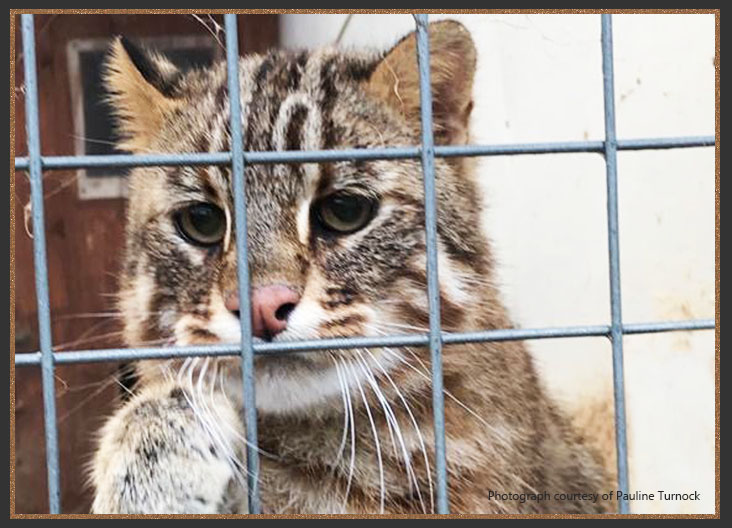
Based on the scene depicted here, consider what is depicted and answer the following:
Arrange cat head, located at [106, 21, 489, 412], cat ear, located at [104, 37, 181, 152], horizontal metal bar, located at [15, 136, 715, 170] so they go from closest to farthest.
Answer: horizontal metal bar, located at [15, 136, 715, 170] → cat head, located at [106, 21, 489, 412] → cat ear, located at [104, 37, 181, 152]

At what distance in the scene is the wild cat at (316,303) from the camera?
58.0 inches

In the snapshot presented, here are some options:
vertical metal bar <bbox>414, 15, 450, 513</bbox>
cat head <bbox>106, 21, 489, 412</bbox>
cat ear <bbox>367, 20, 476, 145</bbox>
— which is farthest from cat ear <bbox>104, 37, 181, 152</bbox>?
vertical metal bar <bbox>414, 15, 450, 513</bbox>

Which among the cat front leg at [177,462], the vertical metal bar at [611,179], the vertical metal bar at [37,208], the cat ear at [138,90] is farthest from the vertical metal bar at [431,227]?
the cat ear at [138,90]

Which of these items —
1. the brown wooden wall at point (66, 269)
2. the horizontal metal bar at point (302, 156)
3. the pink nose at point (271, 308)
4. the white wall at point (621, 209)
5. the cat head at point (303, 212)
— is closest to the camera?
the horizontal metal bar at point (302, 156)

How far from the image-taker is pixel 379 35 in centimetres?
250

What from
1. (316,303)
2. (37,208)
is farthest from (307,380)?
(37,208)

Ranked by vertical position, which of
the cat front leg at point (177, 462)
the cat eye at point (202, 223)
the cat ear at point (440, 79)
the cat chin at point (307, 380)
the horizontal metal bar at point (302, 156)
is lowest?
the cat front leg at point (177, 462)

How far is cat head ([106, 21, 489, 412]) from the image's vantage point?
1.52 meters

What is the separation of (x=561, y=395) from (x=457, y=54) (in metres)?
1.17

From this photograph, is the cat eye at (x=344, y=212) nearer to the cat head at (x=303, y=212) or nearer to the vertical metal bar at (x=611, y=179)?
the cat head at (x=303, y=212)

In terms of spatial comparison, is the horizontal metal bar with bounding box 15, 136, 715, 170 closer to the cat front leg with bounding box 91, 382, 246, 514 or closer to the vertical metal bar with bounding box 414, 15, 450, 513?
the vertical metal bar with bounding box 414, 15, 450, 513

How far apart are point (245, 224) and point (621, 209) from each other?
1.35 m

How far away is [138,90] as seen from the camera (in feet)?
5.93

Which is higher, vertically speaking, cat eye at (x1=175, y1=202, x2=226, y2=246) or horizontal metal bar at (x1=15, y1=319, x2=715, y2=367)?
cat eye at (x1=175, y1=202, x2=226, y2=246)
